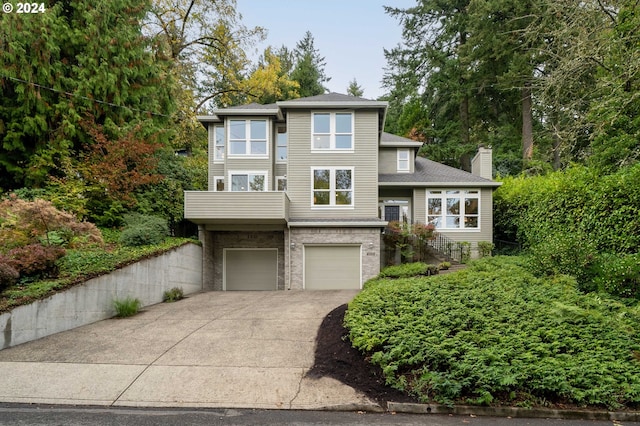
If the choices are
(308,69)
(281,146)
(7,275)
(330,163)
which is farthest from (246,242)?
(308,69)

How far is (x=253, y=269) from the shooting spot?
15.1 m

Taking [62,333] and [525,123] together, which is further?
[525,123]

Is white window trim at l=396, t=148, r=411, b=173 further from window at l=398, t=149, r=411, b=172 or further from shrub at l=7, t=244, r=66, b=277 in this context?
shrub at l=7, t=244, r=66, b=277

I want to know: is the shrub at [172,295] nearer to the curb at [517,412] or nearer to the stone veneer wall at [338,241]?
the stone veneer wall at [338,241]

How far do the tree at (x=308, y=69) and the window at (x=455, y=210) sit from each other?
21384 millimetres

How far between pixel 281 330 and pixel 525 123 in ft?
73.4

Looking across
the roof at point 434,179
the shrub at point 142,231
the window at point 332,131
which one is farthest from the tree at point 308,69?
the shrub at point 142,231

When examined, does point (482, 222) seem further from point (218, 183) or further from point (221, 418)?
point (221, 418)

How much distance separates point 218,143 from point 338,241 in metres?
7.83

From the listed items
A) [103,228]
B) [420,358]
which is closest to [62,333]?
[103,228]

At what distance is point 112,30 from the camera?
12836 millimetres

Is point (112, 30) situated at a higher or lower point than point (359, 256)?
higher

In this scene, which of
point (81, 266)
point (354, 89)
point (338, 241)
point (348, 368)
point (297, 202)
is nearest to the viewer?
point (348, 368)

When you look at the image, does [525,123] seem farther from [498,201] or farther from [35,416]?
[35,416]
